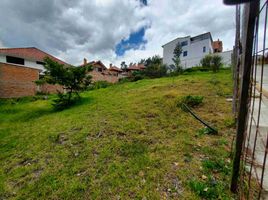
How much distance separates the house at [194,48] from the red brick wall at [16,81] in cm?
1811

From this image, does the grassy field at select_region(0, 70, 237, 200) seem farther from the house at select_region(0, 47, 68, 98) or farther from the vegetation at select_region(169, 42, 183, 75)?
the vegetation at select_region(169, 42, 183, 75)

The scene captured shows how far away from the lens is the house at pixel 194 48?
20.9m

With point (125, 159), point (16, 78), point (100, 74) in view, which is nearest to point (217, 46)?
point (100, 74)

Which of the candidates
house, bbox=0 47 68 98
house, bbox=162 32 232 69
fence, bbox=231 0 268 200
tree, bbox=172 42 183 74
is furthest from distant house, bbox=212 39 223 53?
fence, bbox=231 0 268 200

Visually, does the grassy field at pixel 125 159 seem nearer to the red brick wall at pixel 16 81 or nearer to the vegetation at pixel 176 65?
the red brick wall at pixel 16 81

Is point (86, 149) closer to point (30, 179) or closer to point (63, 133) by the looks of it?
point (30, 179)

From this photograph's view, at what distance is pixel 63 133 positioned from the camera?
3566 millimetres

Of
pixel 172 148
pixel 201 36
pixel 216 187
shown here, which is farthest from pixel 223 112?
pixel 201 36

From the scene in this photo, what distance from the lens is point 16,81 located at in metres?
11.6

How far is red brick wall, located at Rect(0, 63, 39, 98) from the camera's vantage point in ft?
35.6

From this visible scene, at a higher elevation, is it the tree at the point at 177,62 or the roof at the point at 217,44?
the roof at the point at 217,44

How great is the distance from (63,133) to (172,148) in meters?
Result: 2.44

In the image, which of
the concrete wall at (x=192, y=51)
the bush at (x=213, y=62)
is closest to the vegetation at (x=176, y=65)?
the bush at (x=213, y=62)

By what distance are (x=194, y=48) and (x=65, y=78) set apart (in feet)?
66.1
